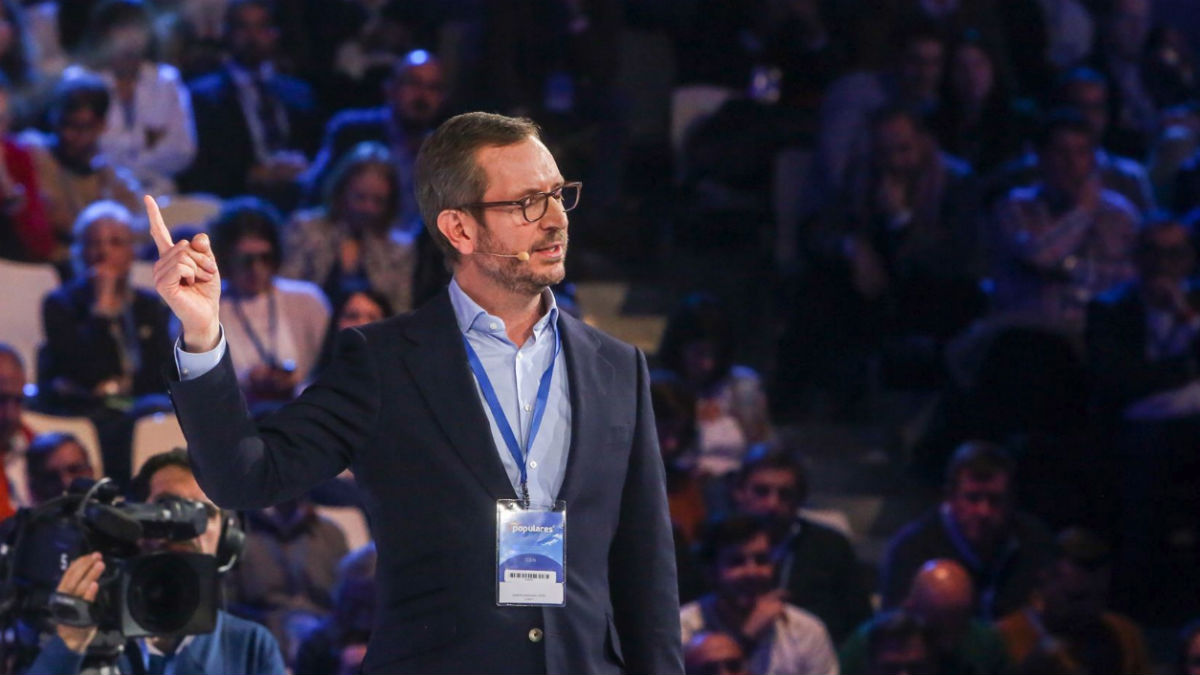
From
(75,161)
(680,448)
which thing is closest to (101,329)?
(75,161)

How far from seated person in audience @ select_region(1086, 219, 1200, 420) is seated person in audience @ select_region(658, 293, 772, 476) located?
3.85 ft

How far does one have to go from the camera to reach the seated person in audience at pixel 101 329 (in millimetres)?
5875

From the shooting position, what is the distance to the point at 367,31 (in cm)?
798

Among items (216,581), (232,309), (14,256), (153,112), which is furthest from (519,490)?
(153,112)

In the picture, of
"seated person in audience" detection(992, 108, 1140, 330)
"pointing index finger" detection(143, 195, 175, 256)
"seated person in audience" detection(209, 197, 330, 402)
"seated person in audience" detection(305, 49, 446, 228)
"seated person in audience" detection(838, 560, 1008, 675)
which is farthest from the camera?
"seated person in audience" detection(305, 49, 446, 228)

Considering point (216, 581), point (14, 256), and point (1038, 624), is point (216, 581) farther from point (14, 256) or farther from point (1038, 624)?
point (14, 256)

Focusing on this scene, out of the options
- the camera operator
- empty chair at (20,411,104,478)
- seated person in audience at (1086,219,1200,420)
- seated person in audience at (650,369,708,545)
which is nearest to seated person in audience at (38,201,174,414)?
empty chair at (20,411,104,478)

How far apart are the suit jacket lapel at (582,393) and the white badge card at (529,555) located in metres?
0.06

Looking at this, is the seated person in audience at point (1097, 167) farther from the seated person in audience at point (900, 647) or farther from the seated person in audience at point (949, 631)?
the seated person in audience at point (900, 647)

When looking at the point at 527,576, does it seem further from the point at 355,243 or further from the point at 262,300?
the point at 355,243

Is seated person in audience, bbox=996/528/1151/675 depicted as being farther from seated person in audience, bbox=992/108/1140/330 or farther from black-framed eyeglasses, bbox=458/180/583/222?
black-framed eyeglasses, bbox=458/180/583/222

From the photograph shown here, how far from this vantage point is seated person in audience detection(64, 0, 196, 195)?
23.4ft

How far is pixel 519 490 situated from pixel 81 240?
413cm

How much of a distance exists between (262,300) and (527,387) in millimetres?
3813
